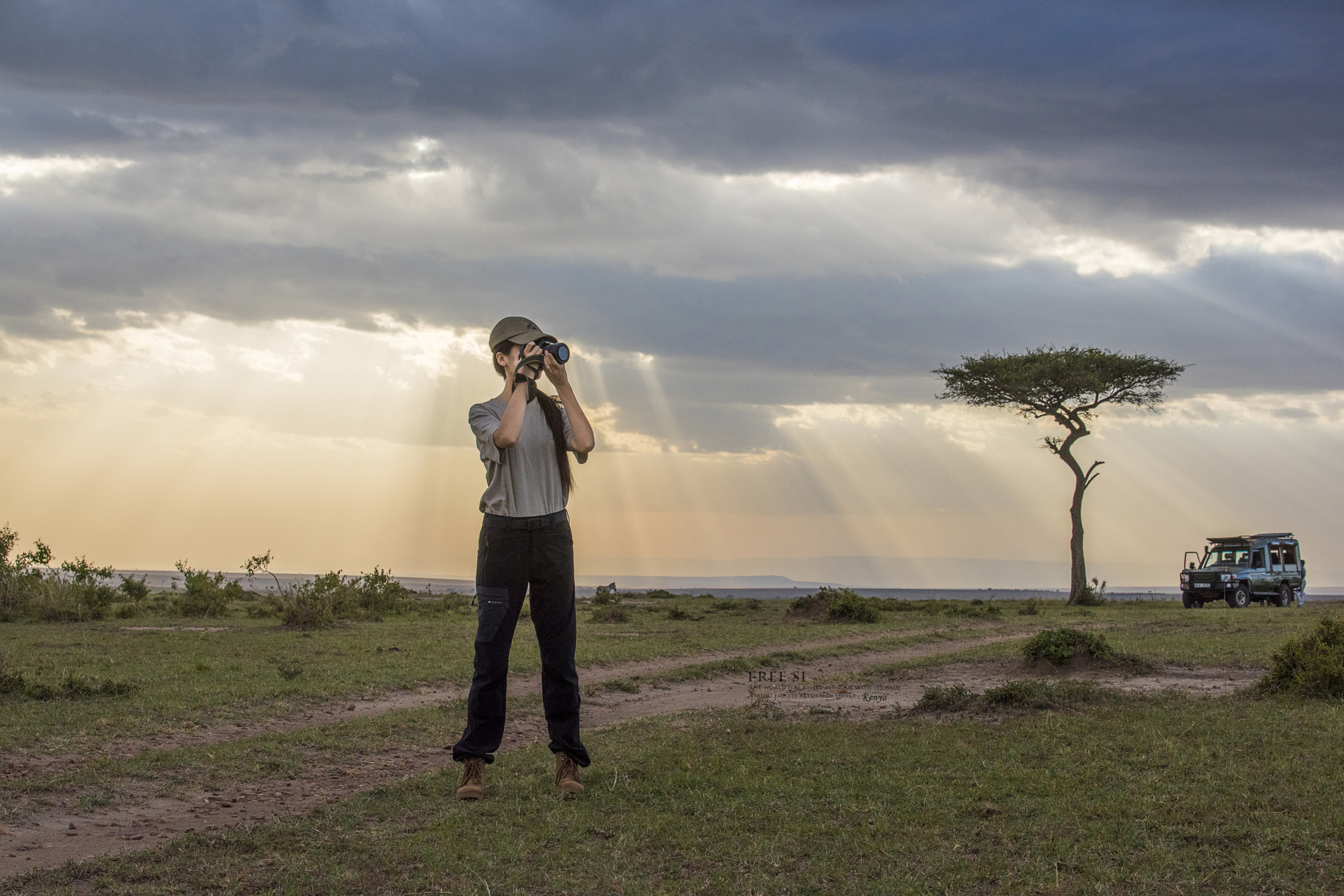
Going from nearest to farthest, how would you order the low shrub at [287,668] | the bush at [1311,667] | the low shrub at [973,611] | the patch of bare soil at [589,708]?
the patch of bare soil at [589,708] < the bush at [1311,667] < the low shrub at [287,668] < the low shrub at [973,611]

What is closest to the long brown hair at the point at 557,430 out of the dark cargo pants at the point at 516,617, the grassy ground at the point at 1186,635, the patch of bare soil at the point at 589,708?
the dark cargo pants at the point at 516,617

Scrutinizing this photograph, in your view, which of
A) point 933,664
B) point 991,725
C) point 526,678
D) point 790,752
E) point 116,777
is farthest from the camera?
point 933,664

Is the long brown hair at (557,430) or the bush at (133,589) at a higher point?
the long brown hair at (557,430)

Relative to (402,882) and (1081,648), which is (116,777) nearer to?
(402,882)

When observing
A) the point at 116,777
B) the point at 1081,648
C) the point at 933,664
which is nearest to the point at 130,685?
the point at 116,777

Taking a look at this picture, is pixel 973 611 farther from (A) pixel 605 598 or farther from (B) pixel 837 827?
(B) pixel 837 827

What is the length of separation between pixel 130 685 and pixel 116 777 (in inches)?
176

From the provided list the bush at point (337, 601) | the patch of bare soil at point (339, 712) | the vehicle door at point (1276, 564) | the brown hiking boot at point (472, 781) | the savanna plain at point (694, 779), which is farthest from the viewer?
the vehicle door at point (1276, 564)

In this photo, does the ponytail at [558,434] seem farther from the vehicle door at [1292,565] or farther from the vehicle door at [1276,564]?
the vehicle door at [1292,565]

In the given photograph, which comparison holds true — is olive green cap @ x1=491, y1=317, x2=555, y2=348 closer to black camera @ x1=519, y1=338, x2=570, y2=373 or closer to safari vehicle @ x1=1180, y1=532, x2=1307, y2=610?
black camera @ x1=519, y1=338, x2=570, y2=373

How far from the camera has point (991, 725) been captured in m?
8.64

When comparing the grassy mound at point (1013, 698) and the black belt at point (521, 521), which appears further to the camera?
the grassy mound at point (1013, 698)

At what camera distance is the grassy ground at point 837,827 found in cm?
466

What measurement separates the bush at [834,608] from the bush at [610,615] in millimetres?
4439
